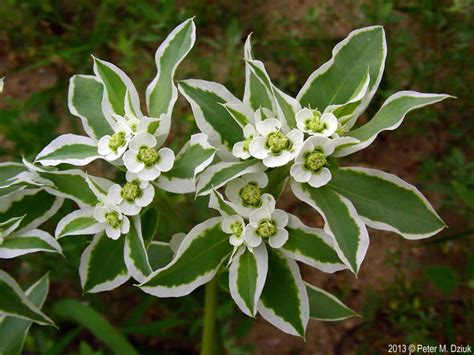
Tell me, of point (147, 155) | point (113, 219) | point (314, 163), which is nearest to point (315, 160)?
point (314, 163)

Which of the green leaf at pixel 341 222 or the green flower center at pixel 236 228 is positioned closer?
the green leaf at pixel 341 222

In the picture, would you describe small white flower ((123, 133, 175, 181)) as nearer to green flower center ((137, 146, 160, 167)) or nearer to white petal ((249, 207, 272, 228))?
green flower center ((137, 146, 160, 167))

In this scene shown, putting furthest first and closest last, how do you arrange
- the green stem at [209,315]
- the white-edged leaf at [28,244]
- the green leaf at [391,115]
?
the green stem at [209,315] → the white-edged leaf at [28,244] → the green leaf at [391,115]

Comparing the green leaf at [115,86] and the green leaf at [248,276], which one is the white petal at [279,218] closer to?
the green leaf at [248,276]

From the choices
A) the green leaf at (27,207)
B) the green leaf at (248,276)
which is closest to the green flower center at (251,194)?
the green leaf at (248,276)

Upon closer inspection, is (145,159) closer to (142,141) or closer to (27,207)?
(142,141)

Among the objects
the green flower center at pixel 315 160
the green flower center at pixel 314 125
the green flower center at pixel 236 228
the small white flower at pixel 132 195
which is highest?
the green flower center at pixel 314 125

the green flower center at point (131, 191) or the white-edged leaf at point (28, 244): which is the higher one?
the green flower center at point (131, 191)
